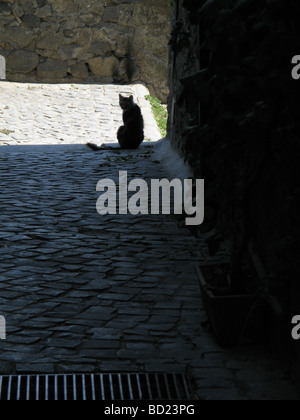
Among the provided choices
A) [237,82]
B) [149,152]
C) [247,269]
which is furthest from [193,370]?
[149,152]

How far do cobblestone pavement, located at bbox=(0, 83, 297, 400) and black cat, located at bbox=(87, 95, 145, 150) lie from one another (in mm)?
1674

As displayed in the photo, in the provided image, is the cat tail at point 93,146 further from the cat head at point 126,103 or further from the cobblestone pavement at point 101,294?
the cobblestone pavement at point 101,294

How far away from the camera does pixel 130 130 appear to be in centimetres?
948

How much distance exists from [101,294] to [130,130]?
5.58 metres

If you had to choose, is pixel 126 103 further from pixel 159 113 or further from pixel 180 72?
pixel 159 113

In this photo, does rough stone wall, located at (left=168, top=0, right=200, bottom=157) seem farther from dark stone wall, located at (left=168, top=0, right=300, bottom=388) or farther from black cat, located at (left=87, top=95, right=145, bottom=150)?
dark stone wall, located at (left=168, top=0, right=300, bottom=388)

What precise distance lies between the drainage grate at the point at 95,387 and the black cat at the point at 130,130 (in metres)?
6.61

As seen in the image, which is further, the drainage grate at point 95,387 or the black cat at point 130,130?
the black cat at point 130,130

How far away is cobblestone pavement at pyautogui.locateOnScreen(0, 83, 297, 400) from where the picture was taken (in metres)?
3.19

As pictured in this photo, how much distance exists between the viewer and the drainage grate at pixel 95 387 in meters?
2.94

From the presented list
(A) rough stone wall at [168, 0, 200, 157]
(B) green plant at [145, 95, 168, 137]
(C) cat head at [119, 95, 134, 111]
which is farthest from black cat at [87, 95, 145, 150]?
(B) green plant at [145, 95, 168, 137]

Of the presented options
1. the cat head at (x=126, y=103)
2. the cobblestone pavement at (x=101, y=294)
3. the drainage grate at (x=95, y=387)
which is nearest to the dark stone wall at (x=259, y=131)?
the cobblestone pavement at (x=101, y=294)
